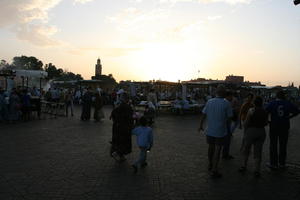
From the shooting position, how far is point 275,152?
6871 mm

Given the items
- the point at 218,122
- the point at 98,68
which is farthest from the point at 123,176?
the point at 98,68

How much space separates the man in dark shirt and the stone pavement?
1.09 ft

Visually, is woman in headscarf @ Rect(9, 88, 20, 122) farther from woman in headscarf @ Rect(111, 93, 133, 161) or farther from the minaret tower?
the minaret tower

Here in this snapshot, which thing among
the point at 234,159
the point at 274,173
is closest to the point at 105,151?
the point at 234,159

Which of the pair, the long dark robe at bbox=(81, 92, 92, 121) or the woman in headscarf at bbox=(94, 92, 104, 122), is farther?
the long dark robe at bbox=(81, 92, 92, 121)

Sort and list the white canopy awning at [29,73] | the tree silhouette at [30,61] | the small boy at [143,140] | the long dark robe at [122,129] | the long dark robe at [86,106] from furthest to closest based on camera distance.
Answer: the tree silhouette at [30,61]
the white canopy awning at [29,73]
the long dark robe at [86,106]
the long dark robe at [122,129]
the small boy at [143,140]

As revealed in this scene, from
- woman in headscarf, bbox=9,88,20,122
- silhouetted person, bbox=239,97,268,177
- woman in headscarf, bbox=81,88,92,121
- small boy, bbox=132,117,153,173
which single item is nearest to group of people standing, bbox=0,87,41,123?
woman in headscarf, bbox=9,88,20,122

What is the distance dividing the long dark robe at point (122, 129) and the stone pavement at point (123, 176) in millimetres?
327

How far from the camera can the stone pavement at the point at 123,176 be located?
4.96 m

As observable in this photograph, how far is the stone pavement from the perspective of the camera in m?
4.96

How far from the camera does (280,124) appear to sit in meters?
6.76

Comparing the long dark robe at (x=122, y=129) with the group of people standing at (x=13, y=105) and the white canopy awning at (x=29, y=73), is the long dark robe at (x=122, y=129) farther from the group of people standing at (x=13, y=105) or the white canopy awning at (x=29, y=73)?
the white canopy awning at (x=29, y=73)

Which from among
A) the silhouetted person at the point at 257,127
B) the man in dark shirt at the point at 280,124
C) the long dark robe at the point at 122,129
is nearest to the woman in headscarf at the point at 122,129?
the long dark robe at the point at 122,129

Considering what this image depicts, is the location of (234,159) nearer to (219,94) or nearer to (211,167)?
(211,167)
